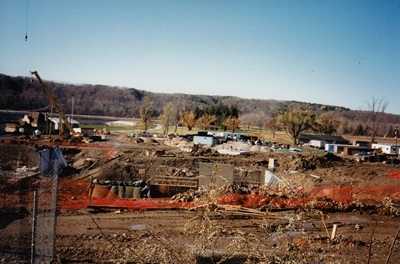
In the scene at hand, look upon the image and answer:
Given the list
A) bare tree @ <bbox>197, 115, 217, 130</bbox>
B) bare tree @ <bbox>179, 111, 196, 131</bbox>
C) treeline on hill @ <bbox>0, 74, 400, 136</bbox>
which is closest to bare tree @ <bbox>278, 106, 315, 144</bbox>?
treeline on hill @ <bbox>0, 74, 400, 136</bbox>

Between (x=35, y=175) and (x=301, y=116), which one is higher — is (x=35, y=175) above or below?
below

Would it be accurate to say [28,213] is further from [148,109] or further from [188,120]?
[188,120]

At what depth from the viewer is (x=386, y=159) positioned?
135ft

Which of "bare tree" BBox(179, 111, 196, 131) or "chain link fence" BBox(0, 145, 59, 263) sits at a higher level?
"bare tree" BBox(179, 111, 196, 131)

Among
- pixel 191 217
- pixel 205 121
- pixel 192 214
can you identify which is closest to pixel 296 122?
pixel 205 121

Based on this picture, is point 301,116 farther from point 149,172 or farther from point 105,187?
point 105,187

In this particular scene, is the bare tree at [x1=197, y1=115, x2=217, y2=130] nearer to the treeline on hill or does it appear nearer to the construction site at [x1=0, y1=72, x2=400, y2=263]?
the treeline on hill

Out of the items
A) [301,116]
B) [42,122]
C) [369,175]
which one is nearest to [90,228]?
[369,175]

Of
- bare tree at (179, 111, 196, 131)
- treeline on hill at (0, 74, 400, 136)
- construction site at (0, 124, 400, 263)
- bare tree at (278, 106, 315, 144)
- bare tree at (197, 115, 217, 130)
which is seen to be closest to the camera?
construction site at (0, 124, 400, 263)

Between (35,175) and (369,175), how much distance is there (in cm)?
2701

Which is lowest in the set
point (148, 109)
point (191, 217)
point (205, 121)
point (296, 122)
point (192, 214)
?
point (192, 214)

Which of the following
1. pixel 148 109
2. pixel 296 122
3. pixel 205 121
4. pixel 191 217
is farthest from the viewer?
pixel 205 121

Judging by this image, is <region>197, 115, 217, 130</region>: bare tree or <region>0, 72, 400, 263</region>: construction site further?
<region>197, 115, 217, 130</region>: bare tree

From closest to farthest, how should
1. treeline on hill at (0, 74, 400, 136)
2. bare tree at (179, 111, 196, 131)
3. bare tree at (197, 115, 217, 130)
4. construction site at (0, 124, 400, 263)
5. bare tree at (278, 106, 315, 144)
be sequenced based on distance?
construction site at (0, 124, 400, 263), bare tree at (278, 106, 315, 144), bare tree at (179, 111, 196, 131), treeline on hill at (0, 74, 400, 136), bare tree at (197, 115, 217, 130)
